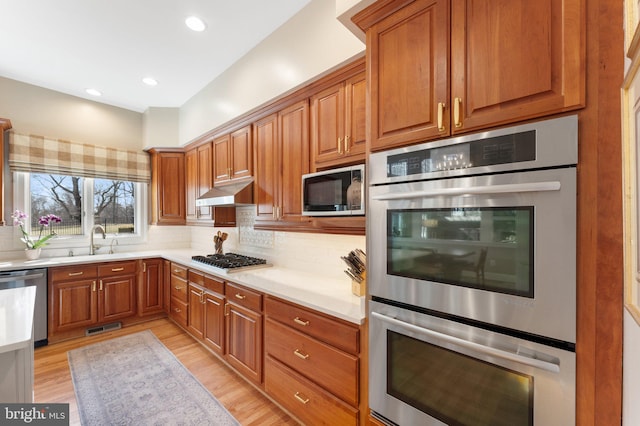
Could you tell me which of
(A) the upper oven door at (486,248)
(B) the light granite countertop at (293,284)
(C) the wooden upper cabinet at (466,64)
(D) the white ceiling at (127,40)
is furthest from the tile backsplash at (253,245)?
(D) the white ceiling at (127,40)

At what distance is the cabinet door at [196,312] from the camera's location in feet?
9.37

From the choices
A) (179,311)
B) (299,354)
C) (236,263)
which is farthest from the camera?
(179,311)

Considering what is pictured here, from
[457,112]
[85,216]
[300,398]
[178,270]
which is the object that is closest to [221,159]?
[178,270]

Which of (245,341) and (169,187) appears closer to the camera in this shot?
(245,341)

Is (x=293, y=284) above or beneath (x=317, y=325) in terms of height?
above

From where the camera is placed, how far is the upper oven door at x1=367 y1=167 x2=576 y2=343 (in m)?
0.86

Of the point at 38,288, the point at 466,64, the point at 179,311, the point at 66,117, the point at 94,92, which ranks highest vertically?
the point at 94,92

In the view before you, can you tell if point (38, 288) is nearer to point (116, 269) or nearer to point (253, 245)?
point (116, 269)

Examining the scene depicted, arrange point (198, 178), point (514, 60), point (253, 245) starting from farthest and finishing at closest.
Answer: point (198, 178) → point (253, 245) → point (514, 60)

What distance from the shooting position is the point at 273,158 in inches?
94.9

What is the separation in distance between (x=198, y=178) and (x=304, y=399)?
2.90 meters

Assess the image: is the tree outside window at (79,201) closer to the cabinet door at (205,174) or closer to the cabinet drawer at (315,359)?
the cabinet door at (205,174)

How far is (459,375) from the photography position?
1079 millimetres

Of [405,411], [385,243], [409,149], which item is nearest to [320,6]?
[409,149]
